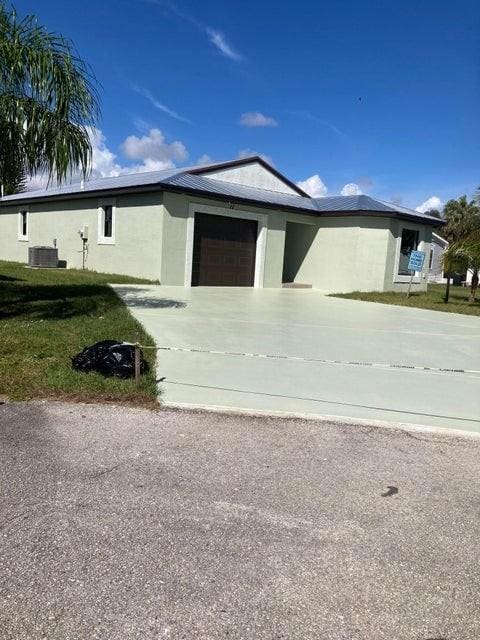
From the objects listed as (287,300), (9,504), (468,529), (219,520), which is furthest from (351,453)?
(287,300)

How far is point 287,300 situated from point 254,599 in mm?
14604

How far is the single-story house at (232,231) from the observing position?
735 inches

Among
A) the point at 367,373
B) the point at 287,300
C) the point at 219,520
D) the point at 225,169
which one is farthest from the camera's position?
the point at 225,169

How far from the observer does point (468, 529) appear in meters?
3.20

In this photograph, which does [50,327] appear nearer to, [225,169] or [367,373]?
[367,373]

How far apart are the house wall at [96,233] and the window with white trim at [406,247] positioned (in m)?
10.8

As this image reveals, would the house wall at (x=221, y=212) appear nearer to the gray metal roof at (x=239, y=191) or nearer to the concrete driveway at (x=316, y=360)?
the gray metal roof at (x=239, y=191)

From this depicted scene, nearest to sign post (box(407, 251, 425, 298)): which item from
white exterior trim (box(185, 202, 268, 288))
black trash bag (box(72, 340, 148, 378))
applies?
white exterior trim (box(185, 202, 268, 288))

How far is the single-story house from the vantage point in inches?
735

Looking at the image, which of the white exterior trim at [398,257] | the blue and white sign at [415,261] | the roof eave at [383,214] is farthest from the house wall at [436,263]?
the blue and white sign at [415,261]

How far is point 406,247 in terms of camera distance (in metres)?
23.1

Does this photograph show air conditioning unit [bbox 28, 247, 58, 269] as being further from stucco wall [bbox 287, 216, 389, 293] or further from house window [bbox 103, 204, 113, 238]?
stucco wall [bbox 287, 216, 389, 293]

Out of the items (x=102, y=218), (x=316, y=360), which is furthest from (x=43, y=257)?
(x=316, y=360)

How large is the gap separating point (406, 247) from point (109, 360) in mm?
19599
